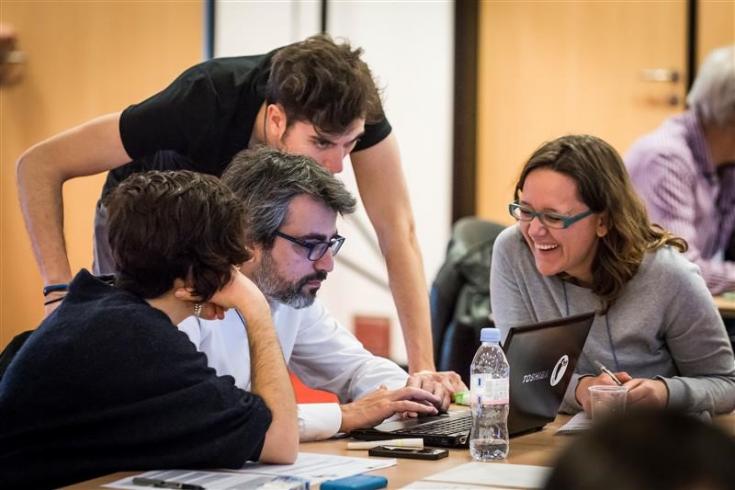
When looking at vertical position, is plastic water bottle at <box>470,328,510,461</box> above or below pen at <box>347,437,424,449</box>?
above

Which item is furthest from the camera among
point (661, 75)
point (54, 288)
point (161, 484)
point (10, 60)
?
point (10, 60)

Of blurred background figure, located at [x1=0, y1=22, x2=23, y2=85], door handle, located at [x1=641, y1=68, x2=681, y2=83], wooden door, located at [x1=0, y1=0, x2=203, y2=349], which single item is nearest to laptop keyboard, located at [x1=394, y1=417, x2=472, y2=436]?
door handle, located at [x1=641, y1=68, x2=681, y2=83]

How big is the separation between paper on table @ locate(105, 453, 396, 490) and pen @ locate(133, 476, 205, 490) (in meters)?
0.01

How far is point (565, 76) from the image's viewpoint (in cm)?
545

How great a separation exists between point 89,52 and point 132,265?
428 cm

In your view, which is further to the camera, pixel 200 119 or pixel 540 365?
pixel 200 119

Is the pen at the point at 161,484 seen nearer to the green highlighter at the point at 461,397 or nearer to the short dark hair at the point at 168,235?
the short dark hair at the point at 168,235

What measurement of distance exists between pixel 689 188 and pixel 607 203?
Answer: 163cm

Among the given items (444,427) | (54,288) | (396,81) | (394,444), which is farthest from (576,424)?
(396,81)

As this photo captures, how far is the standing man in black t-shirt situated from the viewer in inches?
103

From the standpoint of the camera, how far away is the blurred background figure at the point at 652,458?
722mm

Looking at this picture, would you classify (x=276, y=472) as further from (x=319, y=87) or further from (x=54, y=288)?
(x=319, y=87)

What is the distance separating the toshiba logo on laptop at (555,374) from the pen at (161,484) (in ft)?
2.51

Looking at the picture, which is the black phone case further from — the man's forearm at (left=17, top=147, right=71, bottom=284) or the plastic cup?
the man's forearm at (left=17, top=147, right=71, bottom=284)
